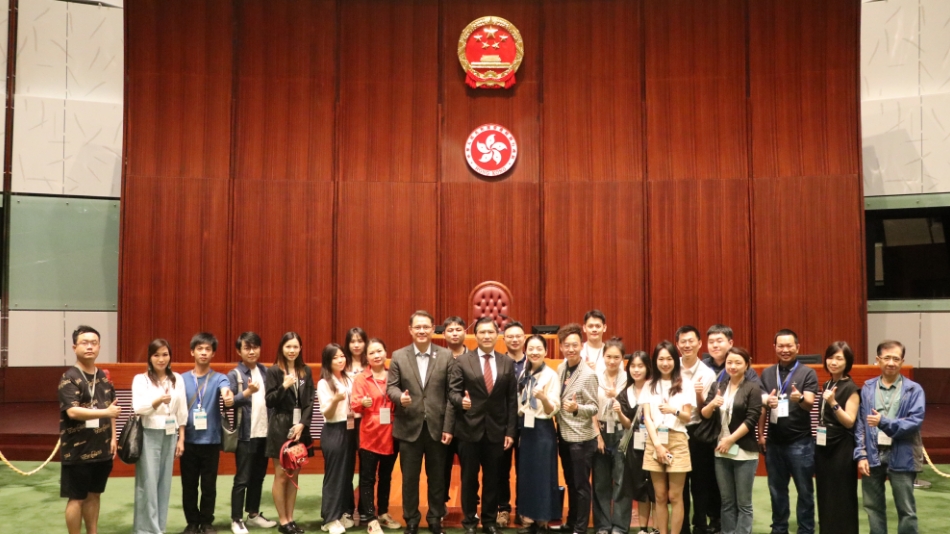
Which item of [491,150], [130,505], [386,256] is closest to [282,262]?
[386,256]

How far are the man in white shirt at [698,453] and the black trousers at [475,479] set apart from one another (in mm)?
1137

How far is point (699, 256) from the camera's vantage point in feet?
27.8

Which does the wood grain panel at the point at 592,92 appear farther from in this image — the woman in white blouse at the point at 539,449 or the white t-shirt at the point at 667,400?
the white t-shirt at the point at 667,400

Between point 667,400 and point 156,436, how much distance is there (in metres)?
2.87

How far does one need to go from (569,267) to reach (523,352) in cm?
351

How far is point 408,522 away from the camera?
4641 millimetres

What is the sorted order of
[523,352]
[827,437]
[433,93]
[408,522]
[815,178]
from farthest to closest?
[433,93] → [815,178] → [523,352] → [408,522] → [827,437]

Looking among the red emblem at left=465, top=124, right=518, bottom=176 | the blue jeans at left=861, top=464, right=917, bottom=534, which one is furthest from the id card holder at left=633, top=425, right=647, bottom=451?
the red emblem at left=465, top=124, right=518, bottom=176

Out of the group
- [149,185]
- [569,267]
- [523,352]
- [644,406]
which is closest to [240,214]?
[149,185]

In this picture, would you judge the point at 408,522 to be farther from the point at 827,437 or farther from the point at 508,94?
the point at 508,94

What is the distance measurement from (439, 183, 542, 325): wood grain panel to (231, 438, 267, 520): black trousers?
4.12m

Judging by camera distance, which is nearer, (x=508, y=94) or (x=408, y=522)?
(x=408, y=522)

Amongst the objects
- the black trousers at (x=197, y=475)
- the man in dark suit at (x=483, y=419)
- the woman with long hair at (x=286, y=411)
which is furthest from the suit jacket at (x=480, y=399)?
the black trousers at (x=197, y=475)

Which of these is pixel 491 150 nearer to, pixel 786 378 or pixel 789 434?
pixel 786 378
